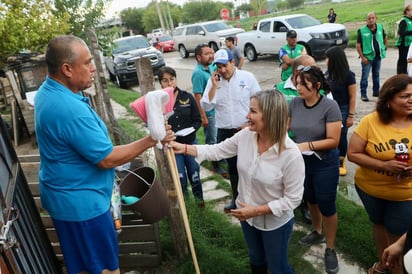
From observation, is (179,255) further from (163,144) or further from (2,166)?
(2,166)

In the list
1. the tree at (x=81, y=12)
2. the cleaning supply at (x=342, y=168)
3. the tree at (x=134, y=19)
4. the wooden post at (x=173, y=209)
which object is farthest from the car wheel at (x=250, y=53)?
the tree at (x=134, y=19)

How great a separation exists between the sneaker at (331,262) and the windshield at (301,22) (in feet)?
37.8

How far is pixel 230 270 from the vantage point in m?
2.97

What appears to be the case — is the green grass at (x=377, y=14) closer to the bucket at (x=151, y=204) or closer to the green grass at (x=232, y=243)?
the green grass at (x=232, y=243)

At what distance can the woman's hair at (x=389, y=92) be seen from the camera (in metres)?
2.42

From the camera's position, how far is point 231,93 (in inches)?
158

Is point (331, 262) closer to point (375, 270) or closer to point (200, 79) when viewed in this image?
point (375, 270)

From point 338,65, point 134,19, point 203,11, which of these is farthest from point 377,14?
point 134,19

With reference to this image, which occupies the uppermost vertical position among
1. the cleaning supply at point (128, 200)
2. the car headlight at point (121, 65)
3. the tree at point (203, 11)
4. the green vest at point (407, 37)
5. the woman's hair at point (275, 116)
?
the tree at point (203, 11)

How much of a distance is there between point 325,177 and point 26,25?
6.97 meters

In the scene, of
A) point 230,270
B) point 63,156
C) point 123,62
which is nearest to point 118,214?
point 63,156

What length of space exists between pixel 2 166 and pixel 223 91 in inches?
97.4

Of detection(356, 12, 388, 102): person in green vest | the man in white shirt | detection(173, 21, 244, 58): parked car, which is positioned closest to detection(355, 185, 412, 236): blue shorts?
the man in white shirt

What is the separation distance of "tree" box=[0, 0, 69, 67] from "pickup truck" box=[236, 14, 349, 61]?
7.28m
